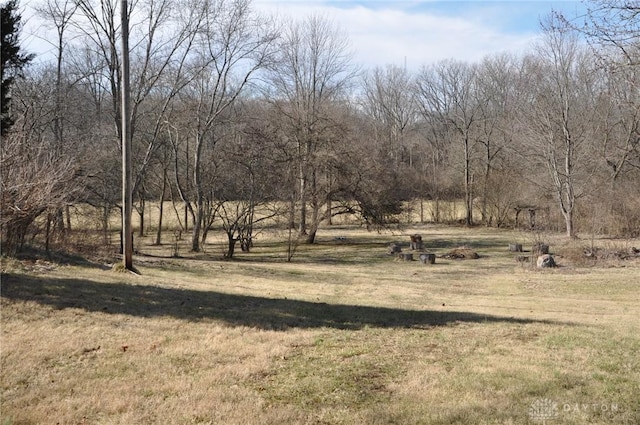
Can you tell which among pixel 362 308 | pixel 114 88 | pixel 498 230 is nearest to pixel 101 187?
pixel 114 88

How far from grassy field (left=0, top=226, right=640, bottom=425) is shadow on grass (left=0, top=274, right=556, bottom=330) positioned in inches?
1.6

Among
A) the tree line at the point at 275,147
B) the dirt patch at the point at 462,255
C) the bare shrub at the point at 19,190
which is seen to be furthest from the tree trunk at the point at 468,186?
the bare shrub at the point at 19,190

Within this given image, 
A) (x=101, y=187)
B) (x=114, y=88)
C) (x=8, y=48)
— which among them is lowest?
(x=101, y=187)

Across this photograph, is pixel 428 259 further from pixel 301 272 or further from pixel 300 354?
pixel 300 354

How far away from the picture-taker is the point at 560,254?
20.0m

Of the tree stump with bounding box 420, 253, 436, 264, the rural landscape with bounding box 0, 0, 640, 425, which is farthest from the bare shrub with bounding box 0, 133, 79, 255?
the tree stump with bounding box 420, 253, 436, 264

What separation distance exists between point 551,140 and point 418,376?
2627cm

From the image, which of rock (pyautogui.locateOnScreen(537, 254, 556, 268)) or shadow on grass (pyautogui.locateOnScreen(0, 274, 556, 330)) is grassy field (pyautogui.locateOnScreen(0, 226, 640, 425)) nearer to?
shadow on grass (pyautogui.locateOnScreen(0, 274, 556, 330))

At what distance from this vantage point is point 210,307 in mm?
8648

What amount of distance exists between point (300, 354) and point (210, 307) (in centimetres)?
304

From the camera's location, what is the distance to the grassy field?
4234mm

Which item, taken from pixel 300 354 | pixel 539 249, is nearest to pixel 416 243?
pixel 539 249

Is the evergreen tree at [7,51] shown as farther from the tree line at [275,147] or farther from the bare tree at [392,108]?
the bare tree at [392,108]

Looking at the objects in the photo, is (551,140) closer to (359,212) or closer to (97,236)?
(359,212)
